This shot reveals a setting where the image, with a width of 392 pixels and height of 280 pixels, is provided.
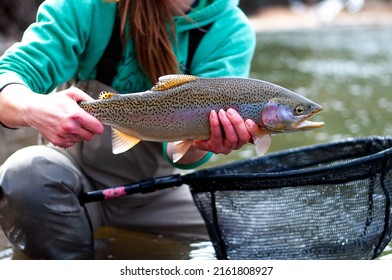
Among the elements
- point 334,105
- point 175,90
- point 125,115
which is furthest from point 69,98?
point 334,105

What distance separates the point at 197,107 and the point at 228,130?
0.33 ft

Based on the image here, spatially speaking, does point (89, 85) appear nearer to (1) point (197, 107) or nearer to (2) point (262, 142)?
(1) point (197, 107)

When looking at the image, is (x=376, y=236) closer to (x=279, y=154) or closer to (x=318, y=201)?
(x=318, y=201)

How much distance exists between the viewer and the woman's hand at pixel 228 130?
181 cm

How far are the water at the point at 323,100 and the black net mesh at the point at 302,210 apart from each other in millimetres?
282

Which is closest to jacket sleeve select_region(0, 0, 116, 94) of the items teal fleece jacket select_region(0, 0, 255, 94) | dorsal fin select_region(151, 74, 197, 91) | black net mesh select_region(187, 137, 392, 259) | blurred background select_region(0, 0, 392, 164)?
teal fleece jacket select_region(0, 0, 255, 94)

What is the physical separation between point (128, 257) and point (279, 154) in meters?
0.63

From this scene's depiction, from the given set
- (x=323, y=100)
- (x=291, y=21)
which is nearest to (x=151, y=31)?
(x=323, y=100)

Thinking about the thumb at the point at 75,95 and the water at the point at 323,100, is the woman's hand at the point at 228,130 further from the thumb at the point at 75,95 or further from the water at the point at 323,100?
the water at the point at 323,100

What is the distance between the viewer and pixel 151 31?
6.91 feet

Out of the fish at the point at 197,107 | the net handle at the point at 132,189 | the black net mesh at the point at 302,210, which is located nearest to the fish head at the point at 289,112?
the fish at the point at 197,107

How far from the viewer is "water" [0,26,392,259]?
96.7 inches

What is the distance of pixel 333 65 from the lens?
1139cm

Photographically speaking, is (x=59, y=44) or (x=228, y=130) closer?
(x=228, y=130)
